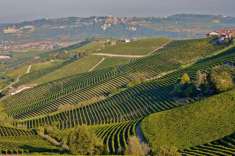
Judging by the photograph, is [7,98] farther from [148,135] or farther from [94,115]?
[148,135]

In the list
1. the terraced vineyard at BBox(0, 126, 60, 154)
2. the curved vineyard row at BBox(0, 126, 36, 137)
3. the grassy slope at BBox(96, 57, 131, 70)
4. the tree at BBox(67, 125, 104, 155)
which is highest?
the tree at BBox(67, 125, 104, 155)

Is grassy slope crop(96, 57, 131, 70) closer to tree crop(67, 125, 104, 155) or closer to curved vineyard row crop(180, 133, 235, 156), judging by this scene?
tree crop(67, 125, 104, 155)

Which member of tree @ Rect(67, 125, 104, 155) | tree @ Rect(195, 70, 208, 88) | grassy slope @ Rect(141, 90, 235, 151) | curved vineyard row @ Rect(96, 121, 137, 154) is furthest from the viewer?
tree @ Rect(195, 70, 208, 88)

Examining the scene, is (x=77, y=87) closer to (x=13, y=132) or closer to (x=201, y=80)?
(x=13, y=132)

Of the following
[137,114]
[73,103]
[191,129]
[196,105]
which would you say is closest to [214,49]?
[73,103]

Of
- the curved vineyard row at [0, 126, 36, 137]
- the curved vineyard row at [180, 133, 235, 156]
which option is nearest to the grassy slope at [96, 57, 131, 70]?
the curved vineyard row at [0, 126, 36, 137]

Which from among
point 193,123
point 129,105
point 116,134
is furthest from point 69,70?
point 193,123

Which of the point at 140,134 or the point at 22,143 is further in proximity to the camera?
the point at 140,134
